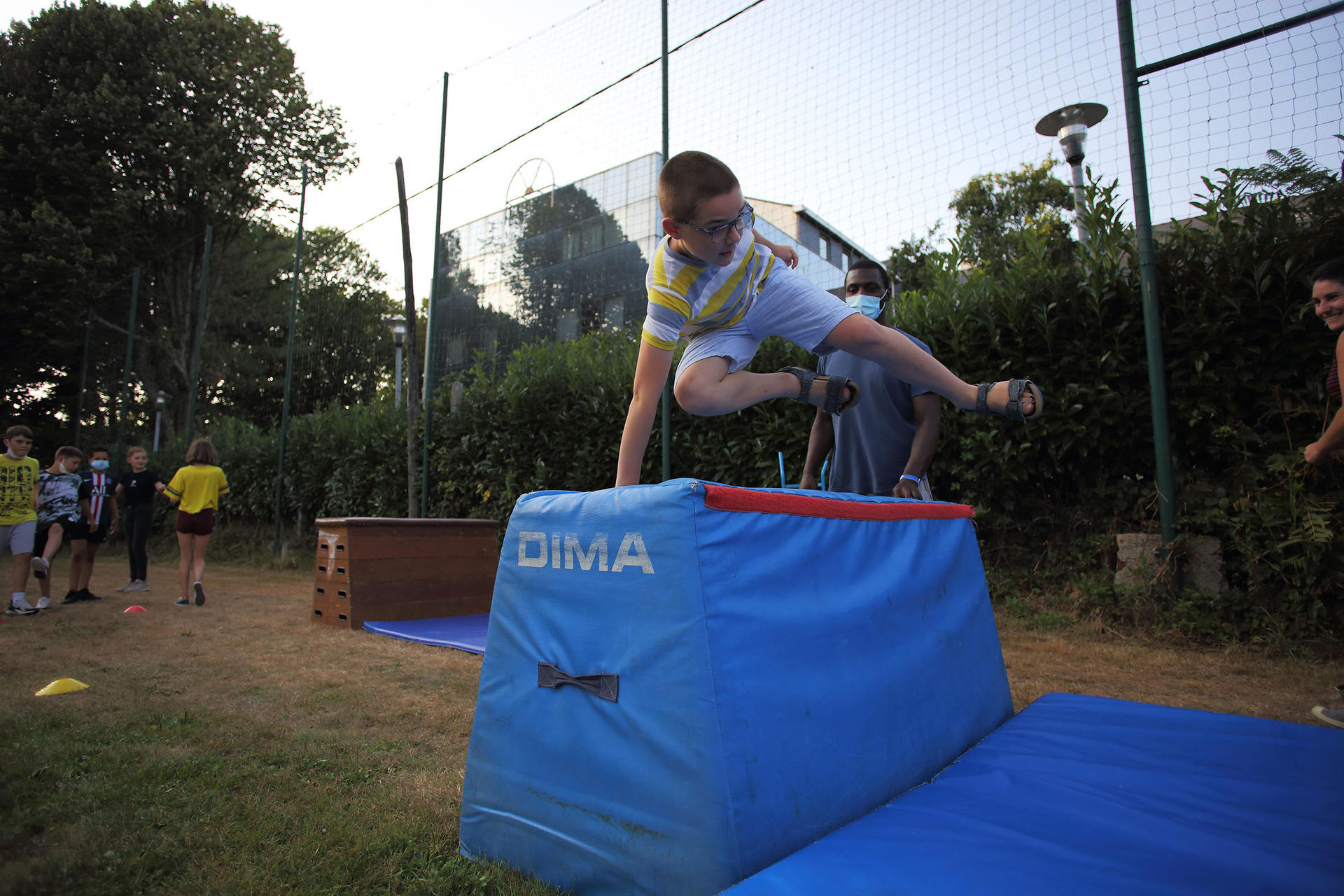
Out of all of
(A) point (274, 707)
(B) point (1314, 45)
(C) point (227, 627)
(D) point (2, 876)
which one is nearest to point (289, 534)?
(C) point (227, 627)

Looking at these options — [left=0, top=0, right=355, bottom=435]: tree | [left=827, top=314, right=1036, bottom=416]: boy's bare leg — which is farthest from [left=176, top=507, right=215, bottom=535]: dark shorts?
[left=0, top=0, right=355, bottom=435]: tree

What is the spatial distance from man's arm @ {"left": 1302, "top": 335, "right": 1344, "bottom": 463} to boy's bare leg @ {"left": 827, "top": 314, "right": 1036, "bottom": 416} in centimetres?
106

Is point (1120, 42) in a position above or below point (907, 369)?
above

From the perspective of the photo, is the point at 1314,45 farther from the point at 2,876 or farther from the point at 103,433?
the point at 103,433

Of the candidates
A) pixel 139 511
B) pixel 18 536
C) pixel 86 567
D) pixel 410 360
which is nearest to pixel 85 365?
pixel 139 511

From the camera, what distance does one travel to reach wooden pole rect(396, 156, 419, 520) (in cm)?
758

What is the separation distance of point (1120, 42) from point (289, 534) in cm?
1076

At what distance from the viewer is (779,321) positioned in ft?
8.02

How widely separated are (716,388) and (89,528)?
6694 mm

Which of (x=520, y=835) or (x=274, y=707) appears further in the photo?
(x=274, y=707)

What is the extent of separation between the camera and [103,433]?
687 inches

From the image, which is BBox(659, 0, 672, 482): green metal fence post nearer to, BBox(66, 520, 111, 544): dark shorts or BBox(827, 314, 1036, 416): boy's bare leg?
BBox(827, 314, 1036, 416): boy's bare leg

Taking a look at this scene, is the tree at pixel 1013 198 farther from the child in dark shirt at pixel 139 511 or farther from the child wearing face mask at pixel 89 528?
the child wearing face mask at pixel 89 528

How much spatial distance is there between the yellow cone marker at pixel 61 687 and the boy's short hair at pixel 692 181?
298 centimetres
